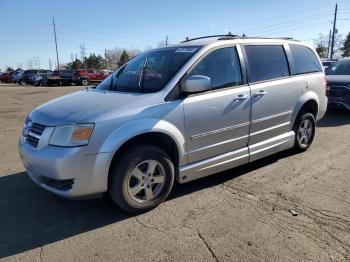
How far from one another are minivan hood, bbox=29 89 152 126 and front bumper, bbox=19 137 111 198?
325 mm

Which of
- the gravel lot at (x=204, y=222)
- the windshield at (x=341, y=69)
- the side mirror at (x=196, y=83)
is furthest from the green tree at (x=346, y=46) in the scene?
the side mirror at (x=196, y=83)

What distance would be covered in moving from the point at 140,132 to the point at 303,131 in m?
3.58

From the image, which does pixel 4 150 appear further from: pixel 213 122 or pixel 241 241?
pixel 241 241

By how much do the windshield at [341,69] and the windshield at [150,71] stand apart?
805 cm

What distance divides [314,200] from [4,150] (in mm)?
5652

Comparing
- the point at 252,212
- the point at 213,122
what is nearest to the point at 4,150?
the point at 213,122

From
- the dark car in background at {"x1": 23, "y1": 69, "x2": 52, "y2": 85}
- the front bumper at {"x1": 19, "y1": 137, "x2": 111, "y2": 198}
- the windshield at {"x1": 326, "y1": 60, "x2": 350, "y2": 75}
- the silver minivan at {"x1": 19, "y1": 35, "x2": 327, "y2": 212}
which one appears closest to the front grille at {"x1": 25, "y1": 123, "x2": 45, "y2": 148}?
the silver minivan at {"x1": 19, "y1": 35, "x2": 327, "y2": 212}

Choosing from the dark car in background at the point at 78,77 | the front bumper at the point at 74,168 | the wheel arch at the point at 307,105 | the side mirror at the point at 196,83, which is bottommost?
the dark car in background at the point at 78,77

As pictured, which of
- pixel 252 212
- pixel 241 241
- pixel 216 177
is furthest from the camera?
pixel 216 177

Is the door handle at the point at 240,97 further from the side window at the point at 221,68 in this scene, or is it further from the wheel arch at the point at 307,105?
the wheel arch at the point at 307,105

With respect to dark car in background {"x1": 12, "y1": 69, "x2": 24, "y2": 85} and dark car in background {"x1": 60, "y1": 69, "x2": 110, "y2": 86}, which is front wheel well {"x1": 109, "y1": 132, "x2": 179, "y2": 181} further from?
dark car in background {"x1": 12, "y1": 69, "x2": 24, "y2": 85}

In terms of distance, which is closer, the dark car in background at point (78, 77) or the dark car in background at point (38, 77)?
the dark car in background at point (78, 77)

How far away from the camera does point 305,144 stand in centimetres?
646

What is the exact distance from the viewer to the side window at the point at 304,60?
239 inches
